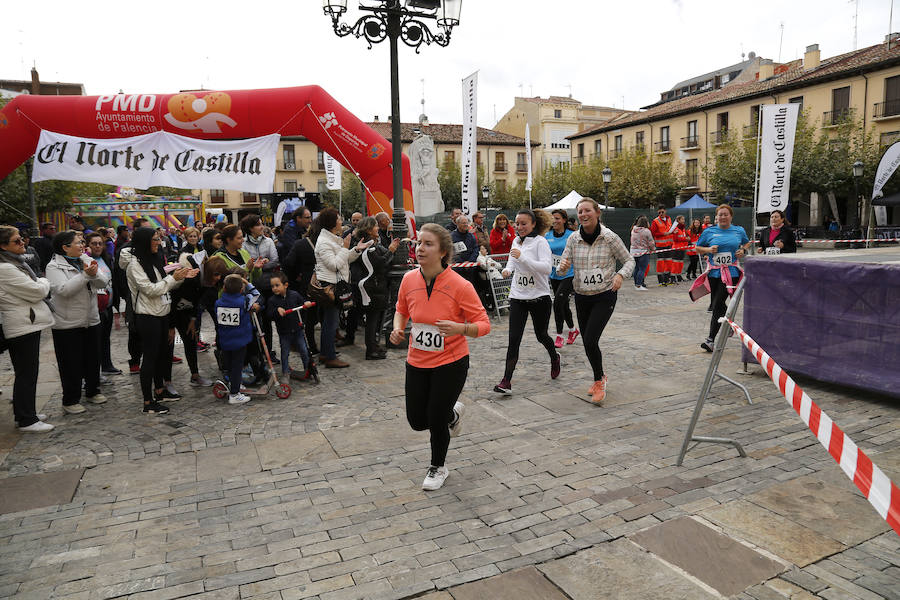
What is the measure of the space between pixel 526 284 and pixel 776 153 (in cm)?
812

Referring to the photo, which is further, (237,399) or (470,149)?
(470,149)

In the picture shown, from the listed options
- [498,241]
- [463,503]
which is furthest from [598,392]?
[498,241]

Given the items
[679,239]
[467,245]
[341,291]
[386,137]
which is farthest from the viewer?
[386,137]

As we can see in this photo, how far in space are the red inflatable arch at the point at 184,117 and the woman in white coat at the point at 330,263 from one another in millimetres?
2779

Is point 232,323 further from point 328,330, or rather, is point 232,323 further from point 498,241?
point 498,241

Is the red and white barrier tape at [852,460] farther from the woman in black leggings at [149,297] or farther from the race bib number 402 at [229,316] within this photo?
the woman in black leggings at [149,297]

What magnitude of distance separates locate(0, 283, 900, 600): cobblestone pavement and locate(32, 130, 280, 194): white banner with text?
3.65 m

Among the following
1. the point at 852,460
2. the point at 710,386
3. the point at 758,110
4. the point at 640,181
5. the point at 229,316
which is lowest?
the point at 710,386

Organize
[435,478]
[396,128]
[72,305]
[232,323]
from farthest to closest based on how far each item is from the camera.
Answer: [396,128] → [232,323] → [72,305] → [435,478]

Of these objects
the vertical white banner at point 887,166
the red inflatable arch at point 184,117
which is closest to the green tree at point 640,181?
the vertical white banner at point 887,166

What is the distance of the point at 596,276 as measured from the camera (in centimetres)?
563

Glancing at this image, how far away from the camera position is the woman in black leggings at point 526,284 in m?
5.93

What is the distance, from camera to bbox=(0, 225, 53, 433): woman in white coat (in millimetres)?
5070

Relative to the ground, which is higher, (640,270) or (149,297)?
(149,297)
